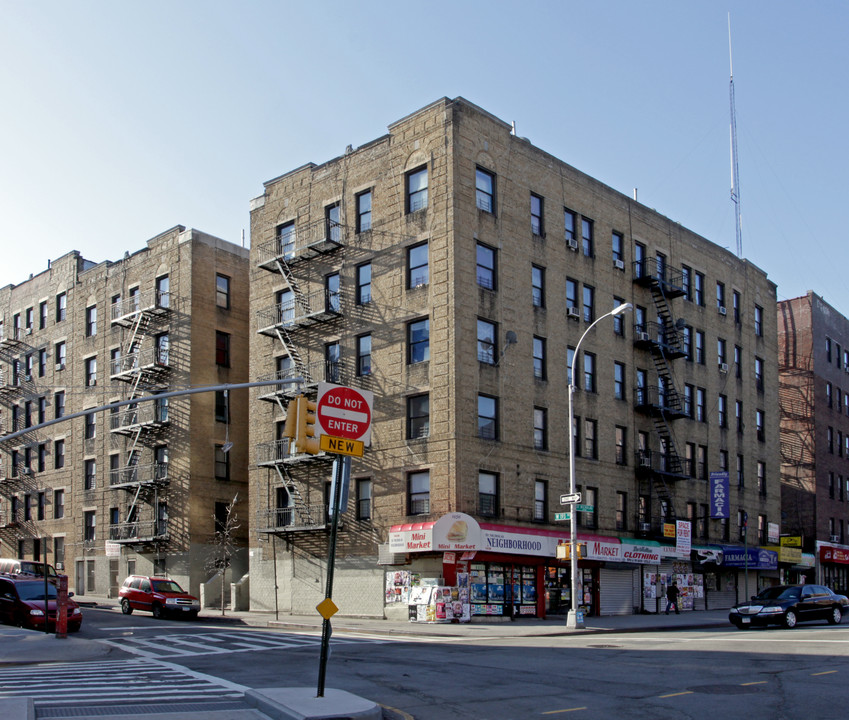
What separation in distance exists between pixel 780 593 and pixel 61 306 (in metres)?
45.0

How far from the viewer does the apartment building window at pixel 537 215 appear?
4094 centimetres

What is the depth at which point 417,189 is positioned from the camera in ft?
126

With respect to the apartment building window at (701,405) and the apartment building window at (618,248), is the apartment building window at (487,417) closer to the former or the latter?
the apartment building window at (618,248)

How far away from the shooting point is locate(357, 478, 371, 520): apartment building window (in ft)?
126

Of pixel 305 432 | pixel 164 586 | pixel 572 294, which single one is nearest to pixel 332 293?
pixel 572 294

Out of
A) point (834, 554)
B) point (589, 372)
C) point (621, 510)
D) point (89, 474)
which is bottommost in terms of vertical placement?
point (834, 554)

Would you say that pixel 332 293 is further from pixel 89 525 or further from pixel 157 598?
pixel 89 525

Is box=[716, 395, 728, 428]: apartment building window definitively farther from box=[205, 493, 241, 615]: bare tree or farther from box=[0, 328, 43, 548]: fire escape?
box=[0, 328, 43, 548]: fire escape

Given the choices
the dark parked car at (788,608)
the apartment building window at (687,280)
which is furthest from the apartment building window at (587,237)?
the dark parked car at (788,608)

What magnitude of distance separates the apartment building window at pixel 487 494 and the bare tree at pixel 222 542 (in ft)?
42.0

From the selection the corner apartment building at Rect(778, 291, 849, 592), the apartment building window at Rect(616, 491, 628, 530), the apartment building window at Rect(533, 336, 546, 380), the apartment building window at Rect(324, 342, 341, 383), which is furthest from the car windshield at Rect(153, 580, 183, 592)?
the corner apartment building at Rect(778, 291, 849, 592)

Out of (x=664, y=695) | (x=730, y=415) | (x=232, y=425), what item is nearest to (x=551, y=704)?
(x=664, y=695)

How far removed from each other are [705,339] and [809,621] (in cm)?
2214

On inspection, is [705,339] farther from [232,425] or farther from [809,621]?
[232,425]
